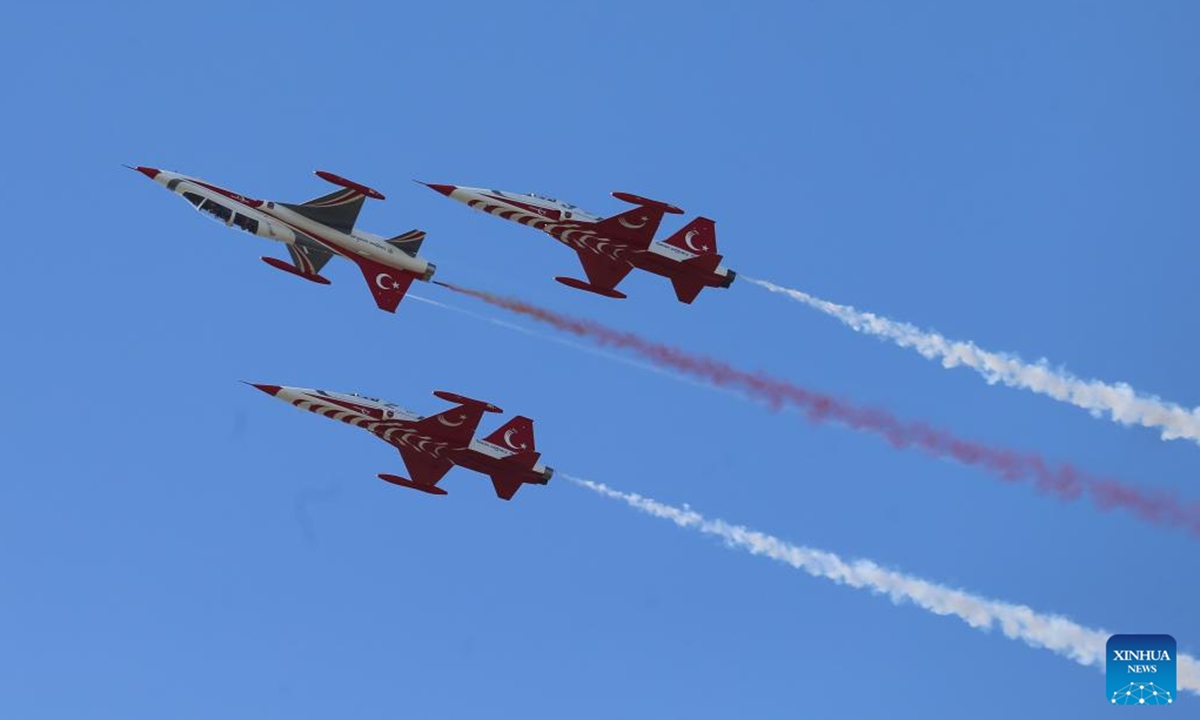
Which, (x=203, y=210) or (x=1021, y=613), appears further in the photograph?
(x=203, y=210)

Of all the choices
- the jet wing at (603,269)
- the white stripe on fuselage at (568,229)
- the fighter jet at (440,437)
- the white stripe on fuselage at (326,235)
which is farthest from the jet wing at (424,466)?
the white stripe on fuselage at (568,229)

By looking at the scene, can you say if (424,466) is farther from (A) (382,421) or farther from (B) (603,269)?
(B) (603,269)

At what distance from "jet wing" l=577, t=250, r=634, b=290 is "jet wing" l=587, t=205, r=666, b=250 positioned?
1062 millimetres

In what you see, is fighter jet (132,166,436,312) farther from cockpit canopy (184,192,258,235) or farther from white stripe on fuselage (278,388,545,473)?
white stripe on fuselage (278,388,545,473)

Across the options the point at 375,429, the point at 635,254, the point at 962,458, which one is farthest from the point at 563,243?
the point at 962,458

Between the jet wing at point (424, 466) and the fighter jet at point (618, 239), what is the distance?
893 cm

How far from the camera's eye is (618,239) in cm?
10506

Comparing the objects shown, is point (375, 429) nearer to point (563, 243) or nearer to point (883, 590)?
point (563, 243)

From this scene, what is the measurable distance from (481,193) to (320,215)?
6567mm

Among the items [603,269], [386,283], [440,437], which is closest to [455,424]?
[440,437]

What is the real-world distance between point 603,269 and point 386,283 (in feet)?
28.4

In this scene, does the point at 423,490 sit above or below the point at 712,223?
below

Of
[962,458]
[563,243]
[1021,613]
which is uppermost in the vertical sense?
[563,243]

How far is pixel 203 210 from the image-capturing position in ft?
344
